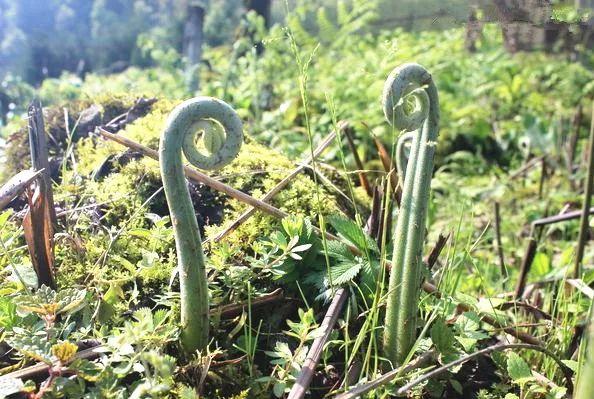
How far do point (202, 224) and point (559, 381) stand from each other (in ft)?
3.52

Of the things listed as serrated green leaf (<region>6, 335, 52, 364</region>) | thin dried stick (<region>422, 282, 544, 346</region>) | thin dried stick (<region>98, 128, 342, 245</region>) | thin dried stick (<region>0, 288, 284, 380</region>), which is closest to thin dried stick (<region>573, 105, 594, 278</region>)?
thin dried stick (<region>422, 282, 544, 346</region>)

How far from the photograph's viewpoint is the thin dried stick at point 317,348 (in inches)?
48.1

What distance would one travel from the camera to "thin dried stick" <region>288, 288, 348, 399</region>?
1.22 m

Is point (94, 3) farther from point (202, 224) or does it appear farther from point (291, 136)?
point (202, 224)

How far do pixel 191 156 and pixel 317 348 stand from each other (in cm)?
52

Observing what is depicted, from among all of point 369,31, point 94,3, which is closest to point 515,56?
point 369,31

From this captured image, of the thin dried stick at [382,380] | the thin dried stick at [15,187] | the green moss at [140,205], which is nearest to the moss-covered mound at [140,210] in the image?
the green moss at [140,205]

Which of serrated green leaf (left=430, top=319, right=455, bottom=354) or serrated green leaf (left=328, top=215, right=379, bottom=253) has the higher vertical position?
serrated green leaf (left=328, top=215, right=379, bottom=253)

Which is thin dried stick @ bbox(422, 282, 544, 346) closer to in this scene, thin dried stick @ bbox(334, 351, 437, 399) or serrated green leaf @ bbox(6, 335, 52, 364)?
thin dried stick @ bbox(334, 351, 437, 399)

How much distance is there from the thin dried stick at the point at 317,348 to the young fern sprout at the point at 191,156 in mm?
259

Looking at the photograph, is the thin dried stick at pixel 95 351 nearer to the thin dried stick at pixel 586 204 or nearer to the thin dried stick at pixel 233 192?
the thin dried stick at pixel 233 192

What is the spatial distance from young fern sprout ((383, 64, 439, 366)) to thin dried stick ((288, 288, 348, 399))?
0.14 meters

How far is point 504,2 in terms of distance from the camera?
1.30 meters

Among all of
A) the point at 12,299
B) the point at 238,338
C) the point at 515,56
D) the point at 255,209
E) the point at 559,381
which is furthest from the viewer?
the point at 515,56
